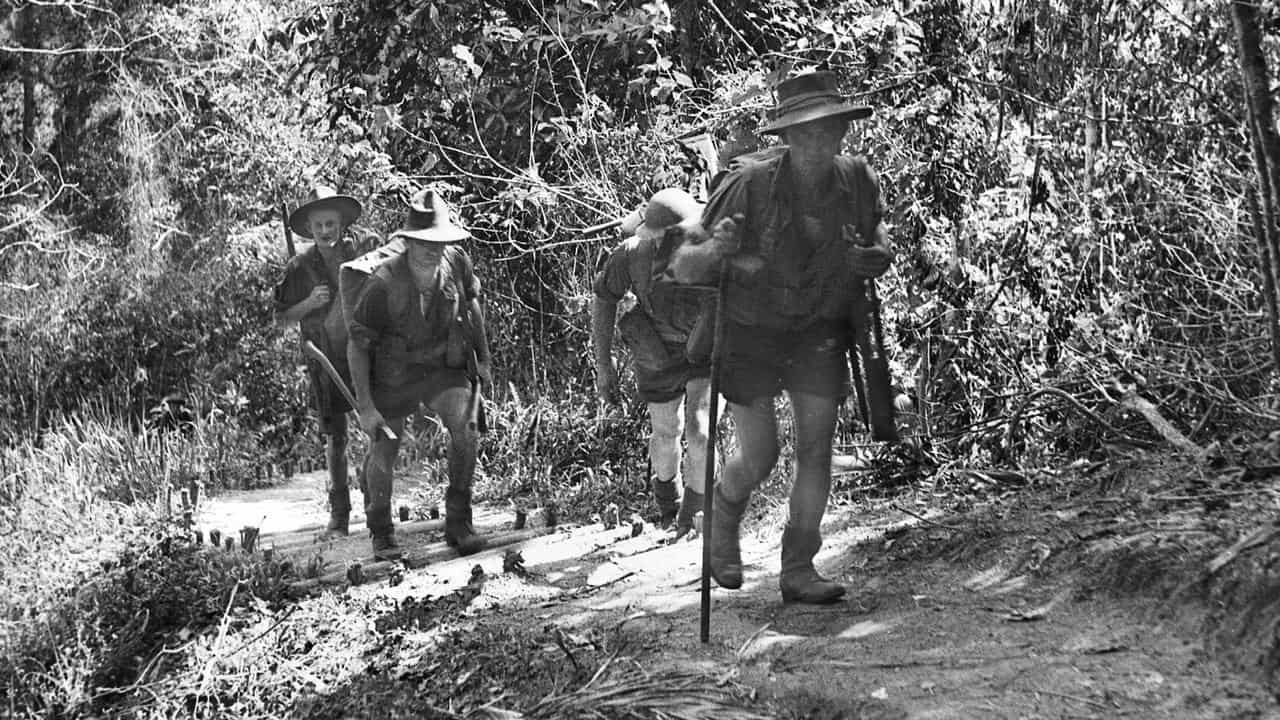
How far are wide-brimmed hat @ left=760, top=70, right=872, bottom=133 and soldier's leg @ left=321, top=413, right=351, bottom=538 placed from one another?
4.38 meters

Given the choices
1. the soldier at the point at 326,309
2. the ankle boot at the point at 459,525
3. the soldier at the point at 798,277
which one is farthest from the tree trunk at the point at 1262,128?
the soldier at the point at 326,309

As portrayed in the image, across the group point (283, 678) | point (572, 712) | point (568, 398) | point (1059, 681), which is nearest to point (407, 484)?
point (568, 398)

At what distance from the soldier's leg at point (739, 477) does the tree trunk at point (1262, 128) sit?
74.0 inches

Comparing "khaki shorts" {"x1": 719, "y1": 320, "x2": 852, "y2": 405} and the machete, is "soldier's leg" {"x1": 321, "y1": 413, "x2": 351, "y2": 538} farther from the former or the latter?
"khaki shorts" {"x1": 719, "y1": 320, "x2": 852, "y2": 405}

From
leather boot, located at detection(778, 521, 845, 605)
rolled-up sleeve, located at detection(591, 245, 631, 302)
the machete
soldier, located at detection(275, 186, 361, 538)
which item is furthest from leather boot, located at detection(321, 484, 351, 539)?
leather boot, located at detection(778, 521, 845, 605)

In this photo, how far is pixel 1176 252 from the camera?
663 cm

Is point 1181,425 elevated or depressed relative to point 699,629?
elevated

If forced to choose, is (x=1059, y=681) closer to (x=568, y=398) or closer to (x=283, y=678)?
(x=283, y=678)

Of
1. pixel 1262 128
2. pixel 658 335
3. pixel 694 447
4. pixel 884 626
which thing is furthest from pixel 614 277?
pixel 1262 128

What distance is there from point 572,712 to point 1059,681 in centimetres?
151

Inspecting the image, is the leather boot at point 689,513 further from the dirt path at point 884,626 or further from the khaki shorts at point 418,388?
the khaki shorts at point 418,388

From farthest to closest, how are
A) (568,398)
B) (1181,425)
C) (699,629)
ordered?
(568,398), (1181,425), (699,629)

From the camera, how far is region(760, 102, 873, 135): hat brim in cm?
498

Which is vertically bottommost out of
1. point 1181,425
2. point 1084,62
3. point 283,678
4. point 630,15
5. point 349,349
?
point 283,678
